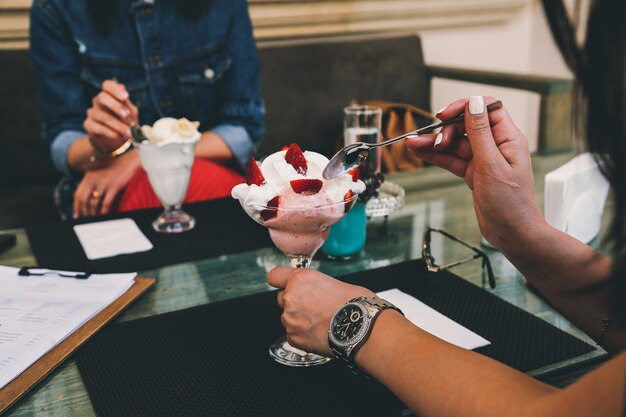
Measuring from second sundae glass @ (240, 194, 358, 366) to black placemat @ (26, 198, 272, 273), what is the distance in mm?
365

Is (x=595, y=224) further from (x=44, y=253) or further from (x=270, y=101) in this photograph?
(x=270, y=101)

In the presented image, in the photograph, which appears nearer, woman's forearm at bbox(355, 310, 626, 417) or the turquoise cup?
woman's forearm at bbox(355, 310, 626, 417)

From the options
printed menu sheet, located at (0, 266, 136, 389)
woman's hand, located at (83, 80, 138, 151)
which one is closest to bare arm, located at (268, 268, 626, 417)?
printed menu sheet, located at (0, 266, 136, 389)

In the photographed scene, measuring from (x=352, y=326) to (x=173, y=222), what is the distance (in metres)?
0.71

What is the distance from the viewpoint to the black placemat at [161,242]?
44.9 inches

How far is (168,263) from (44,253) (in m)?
0.27

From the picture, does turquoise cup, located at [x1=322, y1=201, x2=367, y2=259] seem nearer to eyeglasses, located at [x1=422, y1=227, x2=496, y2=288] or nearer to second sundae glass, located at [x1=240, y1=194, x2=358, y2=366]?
eyeglasses, located at [x1=422, y1=227, x2=496, y2=288]

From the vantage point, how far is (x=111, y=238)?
126 cm

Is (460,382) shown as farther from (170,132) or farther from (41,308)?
(170,132)

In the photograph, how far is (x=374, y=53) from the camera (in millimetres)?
2818

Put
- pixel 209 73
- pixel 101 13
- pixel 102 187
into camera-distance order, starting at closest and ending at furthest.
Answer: pixel 102 187 < pixel 101 13 < pixel 209 73

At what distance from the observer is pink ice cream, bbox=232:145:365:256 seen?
2.62ft

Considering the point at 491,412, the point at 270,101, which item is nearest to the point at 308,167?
the point at 491,412

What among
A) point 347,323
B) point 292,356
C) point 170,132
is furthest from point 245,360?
point 170,132
